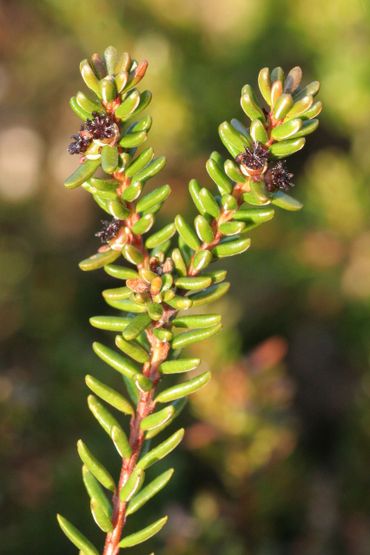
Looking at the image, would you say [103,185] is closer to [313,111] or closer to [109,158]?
[109,158]

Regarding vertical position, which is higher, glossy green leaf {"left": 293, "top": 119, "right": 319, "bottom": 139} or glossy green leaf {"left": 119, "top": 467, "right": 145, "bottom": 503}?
A: glossy green leaf {"left": 293, "top": 119, "right": 319, "bottom": 139}

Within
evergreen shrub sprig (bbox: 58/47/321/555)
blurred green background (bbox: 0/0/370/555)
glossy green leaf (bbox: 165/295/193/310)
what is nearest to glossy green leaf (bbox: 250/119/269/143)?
evergreen shrub sprig (bbox: 58/47/321/555)

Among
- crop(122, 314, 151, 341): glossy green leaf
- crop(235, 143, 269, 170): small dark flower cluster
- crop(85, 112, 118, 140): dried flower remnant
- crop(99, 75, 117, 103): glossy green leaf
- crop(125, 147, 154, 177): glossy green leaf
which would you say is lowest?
crop(122, 314, 151, 341): glossy green leaf

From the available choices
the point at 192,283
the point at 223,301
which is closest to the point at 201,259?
the point at 192,283

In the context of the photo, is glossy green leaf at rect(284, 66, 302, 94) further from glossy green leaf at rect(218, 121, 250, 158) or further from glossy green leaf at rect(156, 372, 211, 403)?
glossy green leaf at rect(156, 372, 211, 403)

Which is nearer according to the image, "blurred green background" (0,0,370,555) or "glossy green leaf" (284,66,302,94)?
"glossy green leaf" (284,66,302,94)

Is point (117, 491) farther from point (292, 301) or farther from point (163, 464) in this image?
point (292, 301)


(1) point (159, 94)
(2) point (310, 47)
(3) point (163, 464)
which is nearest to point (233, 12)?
(2) point (310, 47)
